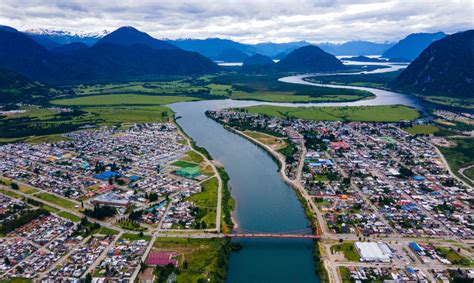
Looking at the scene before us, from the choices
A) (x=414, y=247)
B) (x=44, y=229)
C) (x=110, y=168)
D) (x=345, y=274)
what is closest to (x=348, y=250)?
(x=345, y=274)

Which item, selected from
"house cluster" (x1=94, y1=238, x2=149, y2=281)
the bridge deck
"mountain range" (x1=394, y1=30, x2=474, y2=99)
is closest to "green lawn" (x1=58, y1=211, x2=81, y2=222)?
"house cluster" (x1=94, y1=238, x2=149, y2=281)

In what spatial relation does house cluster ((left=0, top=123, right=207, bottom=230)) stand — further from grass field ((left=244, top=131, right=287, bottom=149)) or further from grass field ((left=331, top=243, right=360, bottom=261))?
grass field ((left=244, top=131, right=287, bottom=149))

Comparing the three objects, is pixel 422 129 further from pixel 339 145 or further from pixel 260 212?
pixel 260 212

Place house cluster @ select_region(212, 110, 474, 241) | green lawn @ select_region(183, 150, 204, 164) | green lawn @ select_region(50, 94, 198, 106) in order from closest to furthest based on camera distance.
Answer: house cluster @ select_region(212, 110, 474, 241) → green lawn @ select_region(183, 150, 204, 164) → green lawn @ select_region(50, 94, 198, 106)

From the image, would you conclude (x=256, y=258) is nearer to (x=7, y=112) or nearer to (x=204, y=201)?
(x=204, y=201)

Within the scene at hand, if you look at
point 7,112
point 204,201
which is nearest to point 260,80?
point 7,112

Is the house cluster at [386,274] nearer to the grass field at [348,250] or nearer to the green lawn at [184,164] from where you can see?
the grass field at [348,250]
